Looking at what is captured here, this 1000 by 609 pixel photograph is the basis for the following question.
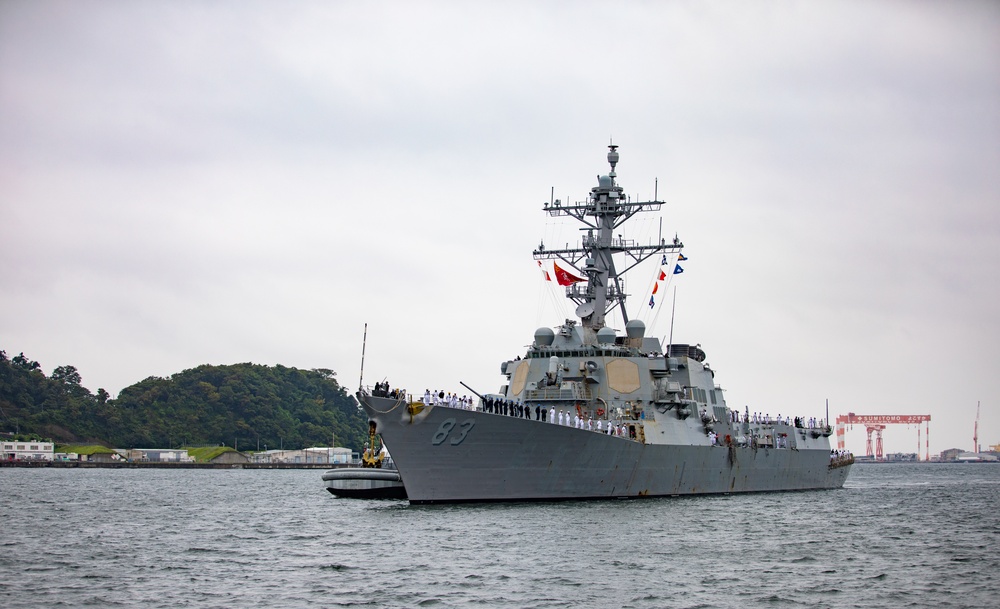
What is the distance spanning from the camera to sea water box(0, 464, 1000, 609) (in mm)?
18062

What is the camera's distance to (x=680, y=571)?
20.5 meters

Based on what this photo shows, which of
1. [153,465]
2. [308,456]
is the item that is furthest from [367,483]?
[308,456]

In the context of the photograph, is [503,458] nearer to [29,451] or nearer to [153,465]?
[153,465]

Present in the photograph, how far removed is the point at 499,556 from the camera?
21625mm

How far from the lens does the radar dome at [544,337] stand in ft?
120

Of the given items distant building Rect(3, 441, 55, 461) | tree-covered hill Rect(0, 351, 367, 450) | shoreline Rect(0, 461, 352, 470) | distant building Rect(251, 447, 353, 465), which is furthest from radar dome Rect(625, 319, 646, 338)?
tree-covered hill Rect(0, 351, 367, 450)

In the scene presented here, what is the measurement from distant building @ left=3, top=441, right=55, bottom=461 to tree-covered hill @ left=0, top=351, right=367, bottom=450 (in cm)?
747

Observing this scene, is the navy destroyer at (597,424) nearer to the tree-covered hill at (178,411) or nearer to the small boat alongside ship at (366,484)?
the small boat alongside ship at (366,484)

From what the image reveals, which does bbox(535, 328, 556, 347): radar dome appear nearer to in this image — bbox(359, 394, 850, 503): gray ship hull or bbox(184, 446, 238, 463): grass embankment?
bbox(359, 394, 850, 503): gray ship hull

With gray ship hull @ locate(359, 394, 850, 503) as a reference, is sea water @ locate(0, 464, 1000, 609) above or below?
below

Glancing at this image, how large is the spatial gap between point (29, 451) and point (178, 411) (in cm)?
1729

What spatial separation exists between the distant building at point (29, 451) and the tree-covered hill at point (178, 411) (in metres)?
7.47

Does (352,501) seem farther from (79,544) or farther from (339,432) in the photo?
(339,432)

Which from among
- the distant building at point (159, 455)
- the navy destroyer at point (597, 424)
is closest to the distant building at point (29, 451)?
the distant building at point (159, 455)
